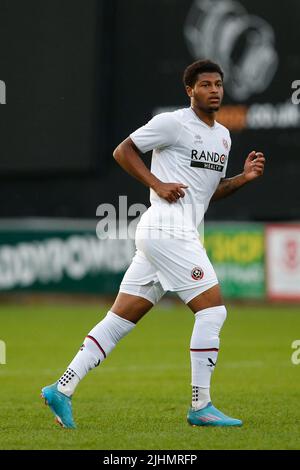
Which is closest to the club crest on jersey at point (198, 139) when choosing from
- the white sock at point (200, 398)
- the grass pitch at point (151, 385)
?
the white sock at point (200, 398)

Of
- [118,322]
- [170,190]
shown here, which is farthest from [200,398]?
[170,190]

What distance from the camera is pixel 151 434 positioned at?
6.58 meters

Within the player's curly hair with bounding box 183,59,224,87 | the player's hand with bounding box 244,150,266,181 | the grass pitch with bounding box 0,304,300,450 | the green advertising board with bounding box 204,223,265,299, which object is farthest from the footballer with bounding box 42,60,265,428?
the green advertising board with bounding box 204,223,265,299

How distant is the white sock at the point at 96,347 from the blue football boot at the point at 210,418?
68 cm

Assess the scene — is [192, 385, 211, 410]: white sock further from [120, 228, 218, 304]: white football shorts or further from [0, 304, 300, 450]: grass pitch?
[120, 228, 218, 304]: white football shorts

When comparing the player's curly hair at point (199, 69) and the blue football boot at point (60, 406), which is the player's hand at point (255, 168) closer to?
the player's curly hair at point (199, 69)

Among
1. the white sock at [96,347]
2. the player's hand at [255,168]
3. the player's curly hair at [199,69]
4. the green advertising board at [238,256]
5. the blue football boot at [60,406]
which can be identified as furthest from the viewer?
the green advertising board at [238,256]

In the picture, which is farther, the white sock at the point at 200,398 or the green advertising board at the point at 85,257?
the green advertising board at the point at 85,257

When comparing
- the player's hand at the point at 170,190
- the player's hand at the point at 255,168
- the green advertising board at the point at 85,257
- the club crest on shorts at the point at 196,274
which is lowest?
the green advertising board at the point at 85,257

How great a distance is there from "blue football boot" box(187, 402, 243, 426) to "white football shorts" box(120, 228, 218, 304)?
70 cm

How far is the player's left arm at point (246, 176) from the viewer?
7359mm
